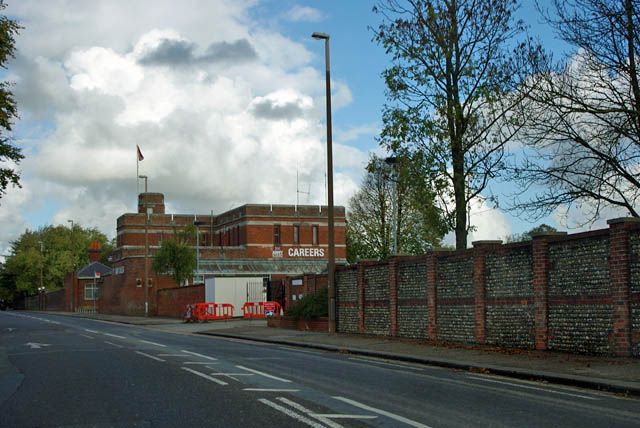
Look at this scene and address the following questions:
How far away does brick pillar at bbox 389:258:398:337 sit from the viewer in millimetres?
24891

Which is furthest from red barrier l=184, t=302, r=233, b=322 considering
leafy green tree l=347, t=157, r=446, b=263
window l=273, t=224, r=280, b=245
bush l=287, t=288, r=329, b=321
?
window l=273, t=224, r=280, b=245

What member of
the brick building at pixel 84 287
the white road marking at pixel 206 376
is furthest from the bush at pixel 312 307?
the brick building at pixel 84 287

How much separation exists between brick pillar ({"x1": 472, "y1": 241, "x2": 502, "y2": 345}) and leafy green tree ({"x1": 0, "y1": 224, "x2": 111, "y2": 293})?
304ft

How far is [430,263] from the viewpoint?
894 inches

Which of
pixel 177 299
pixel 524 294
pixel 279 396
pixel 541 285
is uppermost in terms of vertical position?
pixel 541 285

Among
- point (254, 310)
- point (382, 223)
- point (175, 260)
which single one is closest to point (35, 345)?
point (254, 310)

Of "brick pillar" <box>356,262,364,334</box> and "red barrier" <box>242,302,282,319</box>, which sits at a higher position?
"brick pillar" <box>356,262,364,334</box>

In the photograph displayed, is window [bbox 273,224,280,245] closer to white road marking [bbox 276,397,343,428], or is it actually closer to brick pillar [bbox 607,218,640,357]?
brick pillar [bbox 607,218,640,357]

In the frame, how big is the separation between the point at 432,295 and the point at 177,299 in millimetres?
34132

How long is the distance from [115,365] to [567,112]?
1265 centimetres

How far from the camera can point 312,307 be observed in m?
30.7

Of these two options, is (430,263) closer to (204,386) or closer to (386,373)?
(386,373)

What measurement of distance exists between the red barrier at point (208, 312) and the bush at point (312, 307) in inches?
546

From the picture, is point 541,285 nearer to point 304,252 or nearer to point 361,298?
point 361,298
